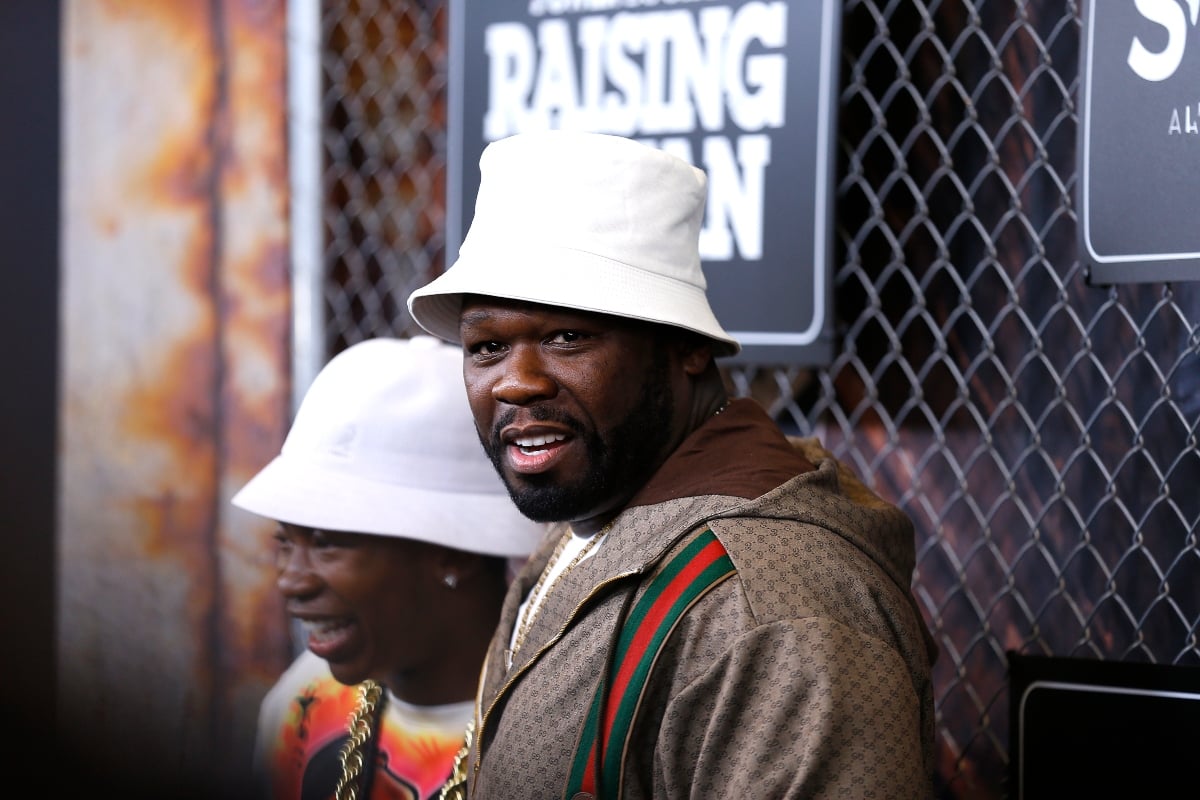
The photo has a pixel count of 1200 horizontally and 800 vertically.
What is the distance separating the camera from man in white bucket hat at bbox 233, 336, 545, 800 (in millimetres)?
2314

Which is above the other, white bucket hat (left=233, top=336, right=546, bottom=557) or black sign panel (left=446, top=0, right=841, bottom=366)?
black sign panel (left=446, top=0, right=841, bottom=366)

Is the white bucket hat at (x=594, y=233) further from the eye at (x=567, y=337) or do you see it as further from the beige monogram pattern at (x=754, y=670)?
the beige monogram pattern at (x=754, y=670)

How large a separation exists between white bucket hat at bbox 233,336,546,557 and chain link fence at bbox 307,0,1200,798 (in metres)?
0.80

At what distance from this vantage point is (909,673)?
66.0 inches

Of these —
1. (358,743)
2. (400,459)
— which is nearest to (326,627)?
(358,743)

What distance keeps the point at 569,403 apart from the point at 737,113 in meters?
1.19

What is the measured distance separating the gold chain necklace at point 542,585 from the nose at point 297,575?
0.47 m

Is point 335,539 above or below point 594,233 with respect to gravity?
below

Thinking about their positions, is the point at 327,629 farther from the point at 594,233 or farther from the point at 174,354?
the point at 174,354

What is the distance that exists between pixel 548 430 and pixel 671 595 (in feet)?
1.11

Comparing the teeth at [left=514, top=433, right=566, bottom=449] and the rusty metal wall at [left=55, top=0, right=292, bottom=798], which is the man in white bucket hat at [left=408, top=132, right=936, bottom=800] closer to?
the teeth at [left=514, top=433, right=566, bottom=449]

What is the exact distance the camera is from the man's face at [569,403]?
1.83 meters

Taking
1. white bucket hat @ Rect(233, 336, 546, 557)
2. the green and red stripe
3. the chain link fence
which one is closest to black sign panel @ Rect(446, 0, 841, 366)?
the chain link fence

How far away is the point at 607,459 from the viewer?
1847 millimetres
